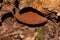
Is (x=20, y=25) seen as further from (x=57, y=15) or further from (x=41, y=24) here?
(x=57, y=15)

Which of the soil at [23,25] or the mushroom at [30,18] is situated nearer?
the soil at [23,25]

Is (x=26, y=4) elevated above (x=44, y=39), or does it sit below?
above

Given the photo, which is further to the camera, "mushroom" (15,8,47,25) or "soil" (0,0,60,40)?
"mushroom" (15,8,47,25)

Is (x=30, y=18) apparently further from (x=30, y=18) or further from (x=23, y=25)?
(x=23, y=25)

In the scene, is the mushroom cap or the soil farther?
the mushroom cap

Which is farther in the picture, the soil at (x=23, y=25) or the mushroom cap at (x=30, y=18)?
the mushroom cap at (x=30, y=18)

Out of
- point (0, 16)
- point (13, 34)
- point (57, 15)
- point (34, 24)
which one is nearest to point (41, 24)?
point (34, 24)

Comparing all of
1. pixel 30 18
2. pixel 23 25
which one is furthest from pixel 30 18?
pixel 23 25

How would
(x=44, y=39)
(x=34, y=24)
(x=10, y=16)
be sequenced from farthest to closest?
(x=10, y=16), (x=34, y=24), (x=44, y=39)
